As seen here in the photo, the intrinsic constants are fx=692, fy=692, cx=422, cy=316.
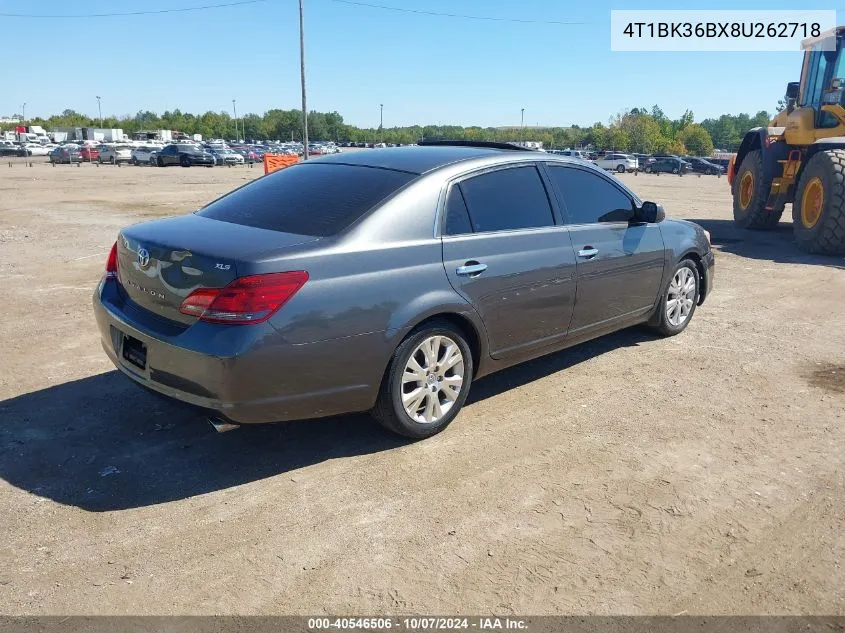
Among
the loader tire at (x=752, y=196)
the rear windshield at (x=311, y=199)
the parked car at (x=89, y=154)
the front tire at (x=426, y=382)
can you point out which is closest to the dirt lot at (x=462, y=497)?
the front tire at (x=426, y=382)

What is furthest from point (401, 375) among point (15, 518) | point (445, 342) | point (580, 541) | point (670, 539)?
point (15, 518)

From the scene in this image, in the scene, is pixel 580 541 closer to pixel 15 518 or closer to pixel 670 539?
pixel 670 539

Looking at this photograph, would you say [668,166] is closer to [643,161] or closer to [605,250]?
[643,161]

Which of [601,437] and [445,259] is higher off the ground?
[445,259]

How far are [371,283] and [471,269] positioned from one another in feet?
2.51

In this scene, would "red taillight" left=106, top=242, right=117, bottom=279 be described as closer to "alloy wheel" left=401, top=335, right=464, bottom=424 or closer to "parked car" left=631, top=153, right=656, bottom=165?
"alloy wheel" left=401, top=335, right=464, bottom=424

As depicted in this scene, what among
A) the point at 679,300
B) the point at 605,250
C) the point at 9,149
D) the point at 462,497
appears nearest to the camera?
the point at 462,497

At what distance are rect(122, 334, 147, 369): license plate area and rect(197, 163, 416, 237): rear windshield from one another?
0.89m

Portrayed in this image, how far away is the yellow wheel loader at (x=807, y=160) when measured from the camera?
1051 cm

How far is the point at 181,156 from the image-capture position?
145ft

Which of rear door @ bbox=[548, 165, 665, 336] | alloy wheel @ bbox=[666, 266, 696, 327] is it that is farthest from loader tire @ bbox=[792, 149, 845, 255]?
rear door @ bbox=[548, 165, 665, 336]

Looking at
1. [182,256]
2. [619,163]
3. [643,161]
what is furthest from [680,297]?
[643,161]

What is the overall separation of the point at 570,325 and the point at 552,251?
0.59 metres

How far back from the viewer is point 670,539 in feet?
10.4
